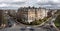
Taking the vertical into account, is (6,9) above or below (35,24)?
above

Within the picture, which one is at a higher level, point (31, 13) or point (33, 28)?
point (31, 13)

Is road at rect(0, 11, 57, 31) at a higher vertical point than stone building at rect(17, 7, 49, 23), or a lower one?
lower

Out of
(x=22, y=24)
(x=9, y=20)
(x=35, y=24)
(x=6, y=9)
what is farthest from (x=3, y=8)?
(x=35, y=24)

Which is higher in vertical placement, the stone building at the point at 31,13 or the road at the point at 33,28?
the stone building at the point at 31,13

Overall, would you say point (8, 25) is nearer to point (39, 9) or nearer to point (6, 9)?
point (6, 9)

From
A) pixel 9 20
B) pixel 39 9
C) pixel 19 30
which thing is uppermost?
pixel 39 9

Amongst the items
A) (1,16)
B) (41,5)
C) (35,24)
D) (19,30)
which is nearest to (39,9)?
(41,5)
